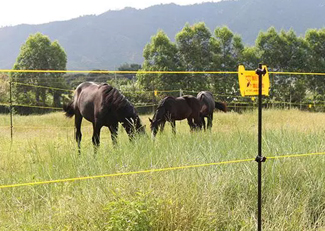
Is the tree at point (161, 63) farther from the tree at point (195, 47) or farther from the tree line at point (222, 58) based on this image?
the tree at point (195, 47)

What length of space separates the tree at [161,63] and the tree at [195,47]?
1.48 feet

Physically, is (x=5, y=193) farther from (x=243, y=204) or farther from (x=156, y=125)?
(x=156, y=125)

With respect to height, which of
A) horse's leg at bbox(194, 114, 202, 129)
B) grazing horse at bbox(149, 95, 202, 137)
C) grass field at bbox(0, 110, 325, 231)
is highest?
grazing horse at bbox(149, 95, 202, 137)

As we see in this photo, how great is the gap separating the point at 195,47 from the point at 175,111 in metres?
13.4

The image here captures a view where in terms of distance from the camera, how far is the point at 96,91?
6.80 meters

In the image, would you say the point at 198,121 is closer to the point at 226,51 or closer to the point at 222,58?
the point at 222,58

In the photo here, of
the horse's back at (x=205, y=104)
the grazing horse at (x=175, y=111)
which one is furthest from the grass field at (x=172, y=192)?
the horse's back at (x=205, y=104)

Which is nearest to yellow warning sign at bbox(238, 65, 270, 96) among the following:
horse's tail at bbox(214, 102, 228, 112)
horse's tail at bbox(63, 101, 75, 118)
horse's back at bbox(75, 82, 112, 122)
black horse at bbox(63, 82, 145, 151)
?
black horse at bbox(63, 82, 145, 151)

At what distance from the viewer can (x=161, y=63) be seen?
19906 mm

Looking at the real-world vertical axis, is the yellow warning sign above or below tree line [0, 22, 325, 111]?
below

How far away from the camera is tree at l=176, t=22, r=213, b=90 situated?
20.5m

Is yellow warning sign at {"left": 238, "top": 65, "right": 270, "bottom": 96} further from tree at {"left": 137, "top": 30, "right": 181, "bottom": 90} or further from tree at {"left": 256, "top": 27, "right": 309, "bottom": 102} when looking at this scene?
tree at {"left": 256, "top": 27, "right": 309, "bottom": 102}

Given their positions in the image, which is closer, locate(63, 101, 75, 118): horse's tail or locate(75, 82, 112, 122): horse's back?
locate(75, 82, 112, 122): horse's back

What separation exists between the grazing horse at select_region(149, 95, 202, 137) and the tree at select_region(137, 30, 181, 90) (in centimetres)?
892
